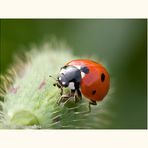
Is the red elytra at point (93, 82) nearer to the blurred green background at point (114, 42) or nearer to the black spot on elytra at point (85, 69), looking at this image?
the black spot on elytra at point (85, 69)

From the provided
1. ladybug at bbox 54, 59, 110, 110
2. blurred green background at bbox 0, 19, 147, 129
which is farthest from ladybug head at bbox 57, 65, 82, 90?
blurred green background at bbox 0, 19, 147, 129

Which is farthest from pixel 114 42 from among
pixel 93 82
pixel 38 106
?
pixel 38 106

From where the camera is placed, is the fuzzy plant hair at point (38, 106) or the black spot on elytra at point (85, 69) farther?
the black spot on elytra at point (85, 69)

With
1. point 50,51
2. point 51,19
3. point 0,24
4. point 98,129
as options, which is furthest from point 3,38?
point 98,129

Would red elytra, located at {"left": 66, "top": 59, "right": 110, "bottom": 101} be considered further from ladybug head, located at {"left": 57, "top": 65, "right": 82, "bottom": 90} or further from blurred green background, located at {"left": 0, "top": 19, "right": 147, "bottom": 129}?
blurred green background, located at {"left": 0, "top": 19, "right": 147, "bottom": 129}

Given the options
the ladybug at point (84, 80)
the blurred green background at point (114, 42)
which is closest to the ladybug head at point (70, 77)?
the ladybug at point (84, 80)

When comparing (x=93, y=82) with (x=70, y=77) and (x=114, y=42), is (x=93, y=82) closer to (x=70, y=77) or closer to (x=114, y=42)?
(x=70, y=77)
